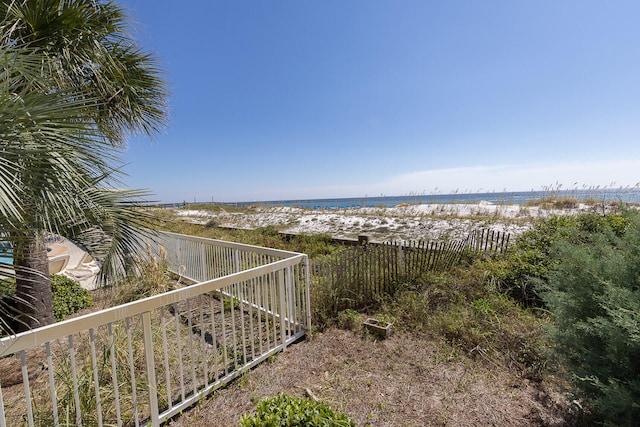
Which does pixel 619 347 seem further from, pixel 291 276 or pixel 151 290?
pixel 151 290

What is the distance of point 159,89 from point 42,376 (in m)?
3.86

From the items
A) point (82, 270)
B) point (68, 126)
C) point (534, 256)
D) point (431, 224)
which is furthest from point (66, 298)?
point (431, 224)

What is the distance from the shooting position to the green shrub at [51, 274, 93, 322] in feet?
13.9

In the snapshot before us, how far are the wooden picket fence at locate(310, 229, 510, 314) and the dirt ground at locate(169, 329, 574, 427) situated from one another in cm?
84

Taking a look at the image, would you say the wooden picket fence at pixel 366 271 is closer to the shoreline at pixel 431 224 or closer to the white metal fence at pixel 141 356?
the white metal fence at pixel 141 356

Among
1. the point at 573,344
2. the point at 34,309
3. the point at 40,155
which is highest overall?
the point at 40,155

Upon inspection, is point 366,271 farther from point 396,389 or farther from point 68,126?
point 68,126

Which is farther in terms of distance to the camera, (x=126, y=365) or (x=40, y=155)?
(x=126, y=365)

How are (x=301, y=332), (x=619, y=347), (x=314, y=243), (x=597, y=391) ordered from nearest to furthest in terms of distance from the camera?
(x=619, y=347), (x=597, y=391), (x=301, y=332), (x=314, y=243)

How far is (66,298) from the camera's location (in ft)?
14.5

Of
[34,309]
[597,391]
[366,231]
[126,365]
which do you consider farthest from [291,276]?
[366,231]

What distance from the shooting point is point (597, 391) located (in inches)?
67.3

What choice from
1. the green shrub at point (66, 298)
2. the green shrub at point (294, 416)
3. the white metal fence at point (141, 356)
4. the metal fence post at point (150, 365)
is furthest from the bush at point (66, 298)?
the green shrub at point (294, 416)

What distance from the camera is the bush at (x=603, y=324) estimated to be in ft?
4.90
